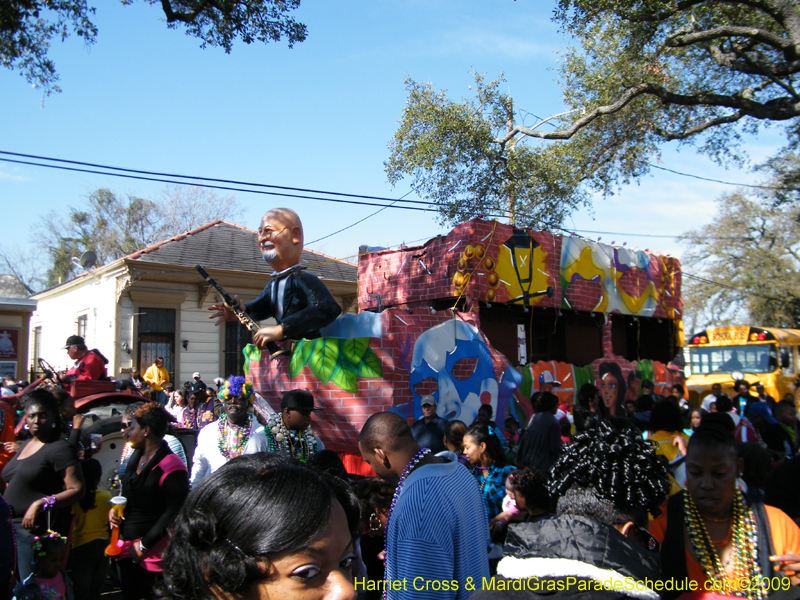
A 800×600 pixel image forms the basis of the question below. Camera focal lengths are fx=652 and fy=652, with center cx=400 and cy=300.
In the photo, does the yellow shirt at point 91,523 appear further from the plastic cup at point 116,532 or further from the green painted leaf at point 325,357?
the green painted leaf at point 325,357

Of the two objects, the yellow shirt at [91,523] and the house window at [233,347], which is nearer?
the yellow shirt at [91,523]

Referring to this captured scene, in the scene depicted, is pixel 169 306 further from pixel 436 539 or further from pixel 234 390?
pixel 436 539

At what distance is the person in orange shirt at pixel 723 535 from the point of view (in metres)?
2.64

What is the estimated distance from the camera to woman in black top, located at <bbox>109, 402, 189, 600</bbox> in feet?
14.4

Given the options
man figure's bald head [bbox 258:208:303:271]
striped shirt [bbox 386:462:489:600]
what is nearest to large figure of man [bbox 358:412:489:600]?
striped shirt [bbox 386:462:489:600]

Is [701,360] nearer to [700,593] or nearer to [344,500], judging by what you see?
[700,593]

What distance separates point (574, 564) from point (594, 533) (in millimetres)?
144

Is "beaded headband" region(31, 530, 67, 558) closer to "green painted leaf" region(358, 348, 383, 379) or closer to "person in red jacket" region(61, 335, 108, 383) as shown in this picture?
"green painted leaf" region(358, 348, 383, 379)

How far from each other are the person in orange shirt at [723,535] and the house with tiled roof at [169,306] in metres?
16.1

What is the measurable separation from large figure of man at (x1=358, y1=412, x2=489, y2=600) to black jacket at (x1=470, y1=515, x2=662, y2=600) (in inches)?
25.3

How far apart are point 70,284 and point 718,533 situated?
834 inches

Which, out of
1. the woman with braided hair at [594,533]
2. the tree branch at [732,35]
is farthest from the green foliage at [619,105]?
the woman with braided hair at [594,533]

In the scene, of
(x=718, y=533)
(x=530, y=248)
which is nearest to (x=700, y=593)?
(x=718, y=533)

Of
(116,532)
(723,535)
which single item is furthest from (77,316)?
(723,535)
